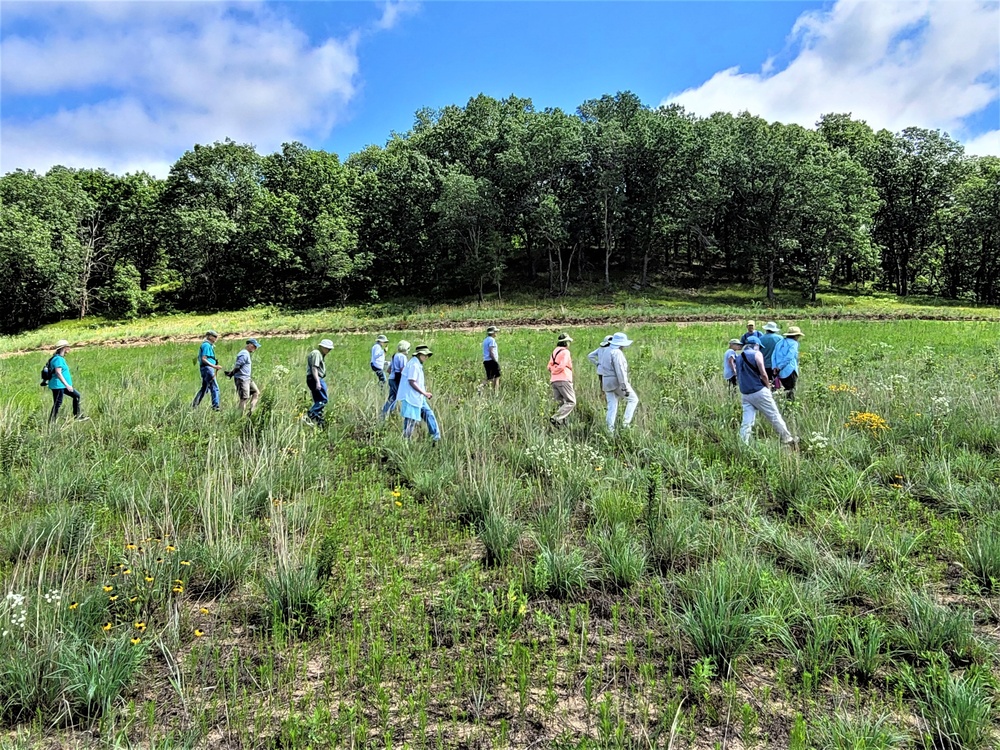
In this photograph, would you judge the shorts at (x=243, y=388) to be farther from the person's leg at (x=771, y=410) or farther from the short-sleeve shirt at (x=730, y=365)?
the short-sleeve shirt at (x=730, y=365)

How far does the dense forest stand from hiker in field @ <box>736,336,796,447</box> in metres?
37.6

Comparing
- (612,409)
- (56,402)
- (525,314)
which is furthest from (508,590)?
(525,314)

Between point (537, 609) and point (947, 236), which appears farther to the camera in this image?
point (947, 236)

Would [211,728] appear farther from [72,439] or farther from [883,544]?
[72,439]

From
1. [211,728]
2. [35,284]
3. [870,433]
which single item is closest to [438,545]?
[211,728]

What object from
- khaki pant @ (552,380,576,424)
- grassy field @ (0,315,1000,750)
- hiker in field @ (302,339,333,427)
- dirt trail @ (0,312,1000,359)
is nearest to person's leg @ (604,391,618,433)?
grassy field @ (0,315,1000,750)

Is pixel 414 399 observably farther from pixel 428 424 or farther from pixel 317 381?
Result: pixel 317 381

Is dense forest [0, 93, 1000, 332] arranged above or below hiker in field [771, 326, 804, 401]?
above

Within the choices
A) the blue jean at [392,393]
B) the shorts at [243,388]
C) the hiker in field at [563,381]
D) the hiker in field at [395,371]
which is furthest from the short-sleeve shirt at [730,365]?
the shorts at [243,388]

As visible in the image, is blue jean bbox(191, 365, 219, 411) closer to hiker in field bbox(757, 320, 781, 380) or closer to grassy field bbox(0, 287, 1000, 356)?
hiker in field bbox(757, 320, 781, 380)

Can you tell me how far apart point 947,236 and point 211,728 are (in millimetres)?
69016

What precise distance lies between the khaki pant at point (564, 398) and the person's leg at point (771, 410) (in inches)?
110

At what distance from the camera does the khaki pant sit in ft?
28.1

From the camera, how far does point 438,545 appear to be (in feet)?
16.1
